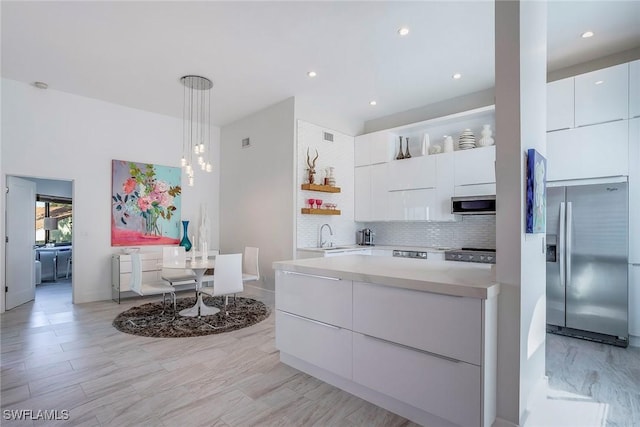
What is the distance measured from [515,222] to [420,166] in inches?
133

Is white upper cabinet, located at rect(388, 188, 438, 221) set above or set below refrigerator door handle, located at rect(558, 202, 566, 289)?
above

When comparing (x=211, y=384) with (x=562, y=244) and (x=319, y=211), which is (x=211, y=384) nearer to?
(x=319, y=211)

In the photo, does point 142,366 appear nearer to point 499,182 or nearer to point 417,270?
point 417,270

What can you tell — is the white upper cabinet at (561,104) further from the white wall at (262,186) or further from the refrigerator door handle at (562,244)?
the white wall at (262,186)

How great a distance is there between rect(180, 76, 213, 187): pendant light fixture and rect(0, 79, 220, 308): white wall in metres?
0.33

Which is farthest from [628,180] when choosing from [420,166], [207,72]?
[207,72]

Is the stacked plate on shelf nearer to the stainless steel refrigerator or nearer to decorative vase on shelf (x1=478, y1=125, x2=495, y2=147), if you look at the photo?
decorative vase on shelf (x1=478, y1=125, x2=495, y2=147)

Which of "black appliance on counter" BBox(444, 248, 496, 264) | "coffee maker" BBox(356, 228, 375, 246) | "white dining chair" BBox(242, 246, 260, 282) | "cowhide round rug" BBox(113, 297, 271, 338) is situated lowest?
"cowhide round rug" BBox(113, 297, 271, 338)

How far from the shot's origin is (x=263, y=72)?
Answer: 430 centimetres

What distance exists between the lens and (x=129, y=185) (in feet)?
18.2

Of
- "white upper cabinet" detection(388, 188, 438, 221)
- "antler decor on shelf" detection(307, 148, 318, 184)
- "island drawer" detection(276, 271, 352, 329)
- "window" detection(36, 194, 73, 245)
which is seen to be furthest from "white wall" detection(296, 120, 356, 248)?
"window" detection(36, 194, 73, 245)

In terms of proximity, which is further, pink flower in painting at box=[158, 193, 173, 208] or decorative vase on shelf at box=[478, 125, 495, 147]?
pink flower in painting at box=[158, 193, 173, 208]

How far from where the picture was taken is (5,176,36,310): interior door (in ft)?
15.3

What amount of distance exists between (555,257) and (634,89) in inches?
76.3
